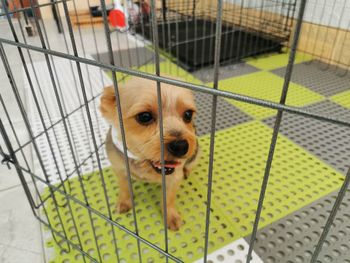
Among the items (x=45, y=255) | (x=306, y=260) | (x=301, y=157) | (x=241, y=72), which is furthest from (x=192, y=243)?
(x=241, y=72)

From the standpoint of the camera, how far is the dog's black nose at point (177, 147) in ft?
2.68

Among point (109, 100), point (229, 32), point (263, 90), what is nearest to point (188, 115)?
point (109, 100)

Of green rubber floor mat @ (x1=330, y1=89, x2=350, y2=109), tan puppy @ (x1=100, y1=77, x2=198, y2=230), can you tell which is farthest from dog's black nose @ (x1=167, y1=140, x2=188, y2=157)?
green rubber floor mat @ (x1=330, y1=89, x2=350, y2=109)

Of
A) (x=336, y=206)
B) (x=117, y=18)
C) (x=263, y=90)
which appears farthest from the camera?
(x=117, y=18)

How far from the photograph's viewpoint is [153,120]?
0.94 m

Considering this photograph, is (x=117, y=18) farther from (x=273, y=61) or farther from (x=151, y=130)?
(x=151, y=130)

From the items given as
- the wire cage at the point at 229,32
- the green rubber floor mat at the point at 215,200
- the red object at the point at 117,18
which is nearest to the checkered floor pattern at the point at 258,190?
the green rubber floor mat at the point at 215,200

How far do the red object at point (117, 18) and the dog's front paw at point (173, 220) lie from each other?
6.50ft

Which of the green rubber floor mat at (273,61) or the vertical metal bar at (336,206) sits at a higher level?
the vertical metal bar at (336,206)

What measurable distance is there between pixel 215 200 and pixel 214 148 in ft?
1.24

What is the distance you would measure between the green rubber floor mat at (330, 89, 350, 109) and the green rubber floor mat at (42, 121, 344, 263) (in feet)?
2.08

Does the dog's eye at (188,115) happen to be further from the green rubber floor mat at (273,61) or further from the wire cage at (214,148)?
the green rubber floor mat at (273,61)

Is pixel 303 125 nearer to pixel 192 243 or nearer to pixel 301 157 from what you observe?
pixel 301 157

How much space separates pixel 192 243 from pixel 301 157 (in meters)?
0.77
